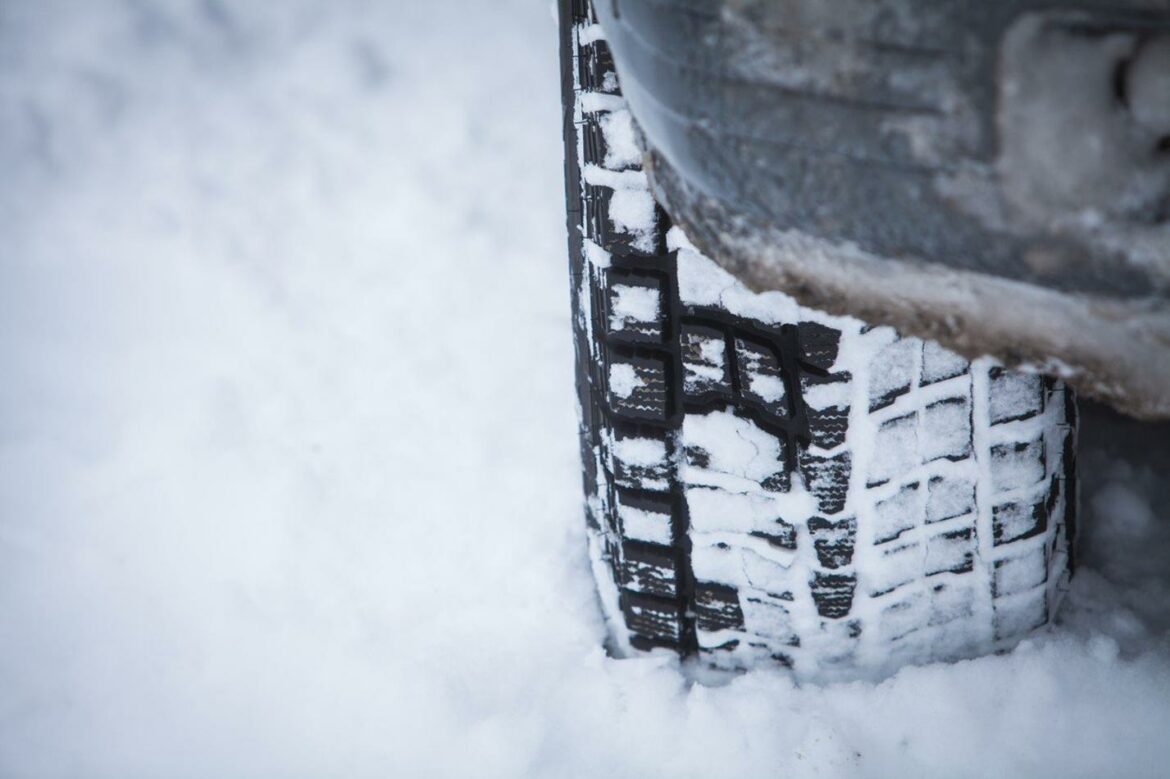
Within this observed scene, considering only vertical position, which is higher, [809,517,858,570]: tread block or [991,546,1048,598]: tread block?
[809,517,858,570]: tread block

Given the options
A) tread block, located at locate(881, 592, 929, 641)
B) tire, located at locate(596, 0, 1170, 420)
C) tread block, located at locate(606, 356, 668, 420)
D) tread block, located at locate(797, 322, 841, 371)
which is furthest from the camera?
tread block, located at locate(881, 592, 929, 641)

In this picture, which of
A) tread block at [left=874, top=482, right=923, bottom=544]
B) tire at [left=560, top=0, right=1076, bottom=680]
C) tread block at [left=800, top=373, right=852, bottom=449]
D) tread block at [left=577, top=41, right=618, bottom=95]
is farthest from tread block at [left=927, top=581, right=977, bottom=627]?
tread block at [left=577, top=41, right=618, bottom=95]

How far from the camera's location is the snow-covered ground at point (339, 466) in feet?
3.57

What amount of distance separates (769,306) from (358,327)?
874 millimetres

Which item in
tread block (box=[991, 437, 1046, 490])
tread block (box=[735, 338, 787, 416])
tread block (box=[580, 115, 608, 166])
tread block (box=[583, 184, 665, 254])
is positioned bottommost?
tread block (box=[991, 437, 1046, 490])

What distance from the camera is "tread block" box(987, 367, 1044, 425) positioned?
0.86 meters

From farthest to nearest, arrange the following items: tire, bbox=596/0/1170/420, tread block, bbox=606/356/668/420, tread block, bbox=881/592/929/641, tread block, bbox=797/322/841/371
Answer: tread block, bbox=881/592/929/641, tread block, bbox=606/356/668/420, tread block, bbox=797/322/841/371, tire, bbox=596/0/1170/420

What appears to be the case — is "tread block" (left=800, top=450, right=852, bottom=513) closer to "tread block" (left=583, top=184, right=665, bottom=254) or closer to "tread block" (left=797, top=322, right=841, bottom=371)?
"tread block" (left=797, top=322, right=841, bottom=371)

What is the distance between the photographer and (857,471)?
89 centimetres

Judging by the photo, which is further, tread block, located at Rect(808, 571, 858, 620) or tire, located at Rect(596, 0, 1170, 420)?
tread block, located at Rect(808, 571, 858, 620)

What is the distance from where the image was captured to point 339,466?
4.56 ft

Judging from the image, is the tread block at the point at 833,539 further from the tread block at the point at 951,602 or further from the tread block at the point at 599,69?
the tread block at the point at 599,69

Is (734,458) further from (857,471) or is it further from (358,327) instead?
(358,327)

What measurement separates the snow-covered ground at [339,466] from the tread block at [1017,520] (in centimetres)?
17
